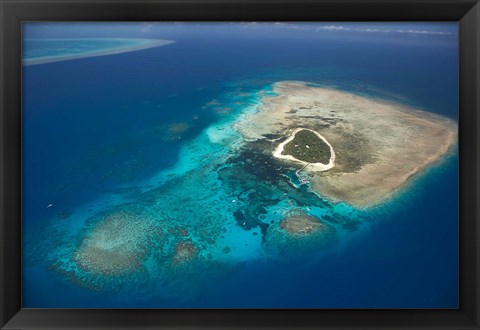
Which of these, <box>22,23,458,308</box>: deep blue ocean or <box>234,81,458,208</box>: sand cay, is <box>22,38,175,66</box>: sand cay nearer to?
<box>22,23,458,308</box>: deep blue ocean

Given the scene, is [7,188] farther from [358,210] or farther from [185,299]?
[358,210]

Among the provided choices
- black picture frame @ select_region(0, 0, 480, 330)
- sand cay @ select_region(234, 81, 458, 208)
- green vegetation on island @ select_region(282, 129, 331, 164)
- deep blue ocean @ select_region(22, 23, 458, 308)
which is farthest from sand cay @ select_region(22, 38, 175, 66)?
green vegetation on island @ select_region(282, 129, 331, 164)

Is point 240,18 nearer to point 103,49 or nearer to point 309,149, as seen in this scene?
point 309,149

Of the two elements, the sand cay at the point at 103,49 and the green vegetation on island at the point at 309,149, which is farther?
the green vegetation on island at the point at 309,149

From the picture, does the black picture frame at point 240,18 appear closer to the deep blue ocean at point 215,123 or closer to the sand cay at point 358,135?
the deep blue ocean at point 215,123

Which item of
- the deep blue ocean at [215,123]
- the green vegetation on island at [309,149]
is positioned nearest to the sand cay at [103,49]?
the deep blue ocean at [215,123]

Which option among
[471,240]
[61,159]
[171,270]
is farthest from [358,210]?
[61,159]

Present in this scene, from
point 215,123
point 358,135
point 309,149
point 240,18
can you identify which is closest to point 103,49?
point 215,123
